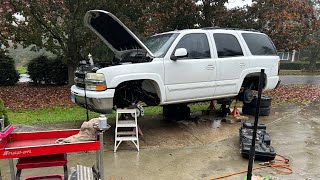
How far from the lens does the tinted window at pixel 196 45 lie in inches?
248

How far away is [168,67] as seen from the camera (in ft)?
19.3

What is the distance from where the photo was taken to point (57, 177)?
4.02 meters

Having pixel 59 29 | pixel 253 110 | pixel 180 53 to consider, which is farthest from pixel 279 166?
pixel 59 29

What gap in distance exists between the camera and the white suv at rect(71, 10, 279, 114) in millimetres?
5418

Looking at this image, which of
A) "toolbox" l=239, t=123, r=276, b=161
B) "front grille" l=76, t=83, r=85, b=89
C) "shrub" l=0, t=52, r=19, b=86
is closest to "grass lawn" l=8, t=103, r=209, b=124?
"front grille" l=76, t=83, r=85, b=89

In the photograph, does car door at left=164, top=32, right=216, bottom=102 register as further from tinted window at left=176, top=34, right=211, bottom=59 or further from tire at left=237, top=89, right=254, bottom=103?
tire at left=237, top=89, right=254, bottom=103

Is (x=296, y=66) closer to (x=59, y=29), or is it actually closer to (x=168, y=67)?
(x=59, y=29)

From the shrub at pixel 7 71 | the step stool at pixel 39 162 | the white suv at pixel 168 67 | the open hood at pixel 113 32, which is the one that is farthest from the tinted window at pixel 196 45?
the shrub at pixel 7 71

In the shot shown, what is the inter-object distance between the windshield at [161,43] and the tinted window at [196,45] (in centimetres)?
22

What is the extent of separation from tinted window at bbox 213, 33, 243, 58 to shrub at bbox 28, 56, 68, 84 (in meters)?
11.1

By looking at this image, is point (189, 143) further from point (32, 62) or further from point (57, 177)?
point (32, 62)

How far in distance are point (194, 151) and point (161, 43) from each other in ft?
7.86

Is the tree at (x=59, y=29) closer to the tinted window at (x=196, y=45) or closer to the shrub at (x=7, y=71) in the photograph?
the shrub at (x=7, y=71)

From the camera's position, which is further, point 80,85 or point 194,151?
point 80,85
